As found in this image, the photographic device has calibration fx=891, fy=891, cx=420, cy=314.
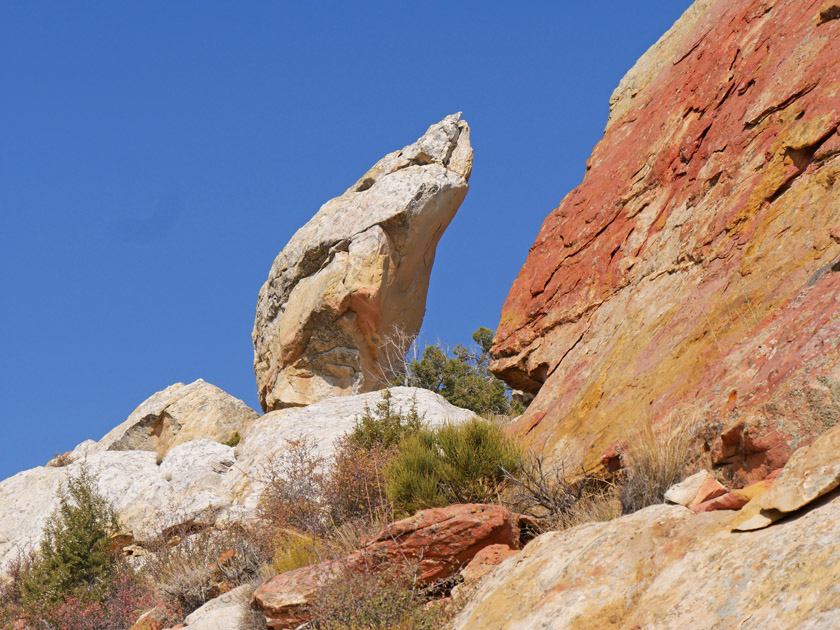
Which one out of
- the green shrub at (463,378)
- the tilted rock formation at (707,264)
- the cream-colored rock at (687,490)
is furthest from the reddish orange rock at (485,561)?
the green shrub at (463,378)

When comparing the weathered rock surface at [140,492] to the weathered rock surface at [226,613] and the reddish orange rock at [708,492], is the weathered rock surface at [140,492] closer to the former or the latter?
the weathered rock surface at [226,613]

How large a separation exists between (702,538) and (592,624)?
0.91 metres

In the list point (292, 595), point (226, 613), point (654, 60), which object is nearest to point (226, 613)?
point (226, 613)

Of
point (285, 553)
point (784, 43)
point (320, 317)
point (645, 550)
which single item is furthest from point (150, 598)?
point (320, 317)

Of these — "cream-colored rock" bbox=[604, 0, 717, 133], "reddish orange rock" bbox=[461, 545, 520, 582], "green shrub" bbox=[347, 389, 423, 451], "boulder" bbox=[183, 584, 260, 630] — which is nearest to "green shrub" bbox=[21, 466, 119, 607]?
"boulder" bbox=[183, 584, 260, 630]

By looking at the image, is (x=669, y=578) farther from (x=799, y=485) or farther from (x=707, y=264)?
(x=707, y=264)

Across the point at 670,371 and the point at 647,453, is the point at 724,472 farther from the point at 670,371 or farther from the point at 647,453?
the point at 670,371

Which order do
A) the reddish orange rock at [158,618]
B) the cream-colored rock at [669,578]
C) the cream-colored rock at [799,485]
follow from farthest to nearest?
the reddish orange rock at [158,618] → the cream-colored rock at [799,485] → the cream-colored rock at [669,578]

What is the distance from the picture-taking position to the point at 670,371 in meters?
→ 9.16

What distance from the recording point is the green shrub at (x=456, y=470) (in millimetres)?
10242

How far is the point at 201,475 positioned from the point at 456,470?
29.2 ft

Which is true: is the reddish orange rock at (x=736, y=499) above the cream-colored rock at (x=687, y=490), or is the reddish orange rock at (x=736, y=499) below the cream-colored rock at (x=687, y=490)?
below

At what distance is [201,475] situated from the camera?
17797 mm

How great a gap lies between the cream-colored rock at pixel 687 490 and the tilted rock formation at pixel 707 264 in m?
0.47
